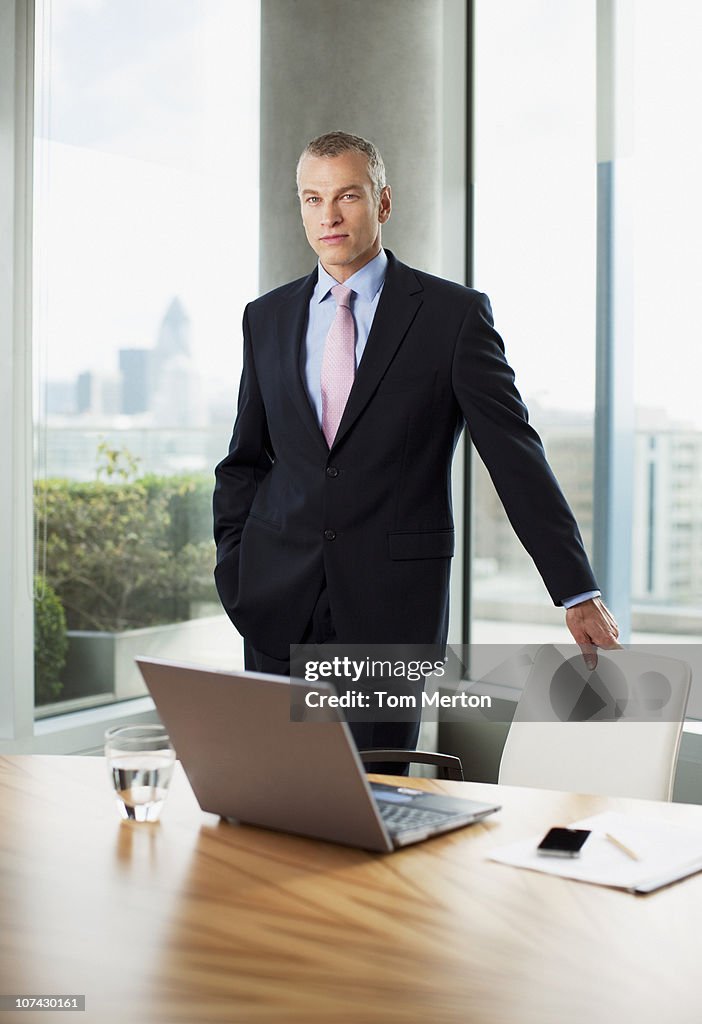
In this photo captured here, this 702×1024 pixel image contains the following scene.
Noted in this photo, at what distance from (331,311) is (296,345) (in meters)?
0.12

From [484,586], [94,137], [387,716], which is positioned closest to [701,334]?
[484,586]

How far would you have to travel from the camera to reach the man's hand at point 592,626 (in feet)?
7.87

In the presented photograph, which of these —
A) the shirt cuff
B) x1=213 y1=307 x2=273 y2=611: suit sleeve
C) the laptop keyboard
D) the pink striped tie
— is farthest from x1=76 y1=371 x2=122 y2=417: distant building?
the laptop keyboard

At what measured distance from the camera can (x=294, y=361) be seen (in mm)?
2672

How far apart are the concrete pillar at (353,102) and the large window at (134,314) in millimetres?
383

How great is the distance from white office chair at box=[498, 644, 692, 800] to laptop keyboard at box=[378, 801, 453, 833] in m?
0.72

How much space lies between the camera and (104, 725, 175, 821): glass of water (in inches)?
61.8

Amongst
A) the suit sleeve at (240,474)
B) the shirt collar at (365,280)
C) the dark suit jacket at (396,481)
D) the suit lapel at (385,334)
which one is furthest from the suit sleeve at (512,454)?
the suit sleeve at (240,474)

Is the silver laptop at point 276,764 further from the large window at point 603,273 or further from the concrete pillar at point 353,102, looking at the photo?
the concrete pillar at point 353,102

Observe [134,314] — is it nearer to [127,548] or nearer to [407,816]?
[127,548]

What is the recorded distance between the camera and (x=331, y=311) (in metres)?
2.71

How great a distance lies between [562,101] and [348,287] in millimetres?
1770

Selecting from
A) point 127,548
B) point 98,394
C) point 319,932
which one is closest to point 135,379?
point 98,394

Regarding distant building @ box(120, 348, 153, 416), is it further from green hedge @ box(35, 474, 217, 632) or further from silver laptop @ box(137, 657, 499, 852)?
silver laptop @ box(137, 657, 499, 852)
